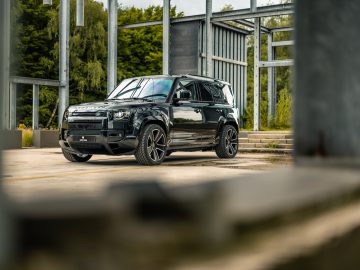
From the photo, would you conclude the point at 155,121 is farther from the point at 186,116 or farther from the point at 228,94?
the point at 228,94

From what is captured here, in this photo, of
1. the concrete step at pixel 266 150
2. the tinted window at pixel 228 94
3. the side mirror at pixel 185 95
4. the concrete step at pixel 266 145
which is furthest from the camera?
the concrete step at pixel 266 145

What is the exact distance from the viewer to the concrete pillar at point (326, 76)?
1447 millimetres

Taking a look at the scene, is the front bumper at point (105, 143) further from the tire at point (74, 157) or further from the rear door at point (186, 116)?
the rear door at point (186, 116)

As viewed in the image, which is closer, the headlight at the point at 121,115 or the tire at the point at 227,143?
the headlight at the point at 121,115

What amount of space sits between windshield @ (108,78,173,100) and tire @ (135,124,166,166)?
846 millimetres

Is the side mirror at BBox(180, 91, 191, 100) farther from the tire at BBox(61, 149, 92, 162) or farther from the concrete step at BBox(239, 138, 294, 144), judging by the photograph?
the concrete step at BBox(239, 138, 294, 144)

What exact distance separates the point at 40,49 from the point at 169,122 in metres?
30.0

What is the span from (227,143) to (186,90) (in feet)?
6.88

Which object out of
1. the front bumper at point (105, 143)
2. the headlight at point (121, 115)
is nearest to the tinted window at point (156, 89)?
the headlight at point (121, 115)

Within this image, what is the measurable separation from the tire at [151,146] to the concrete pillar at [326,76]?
8.86 m

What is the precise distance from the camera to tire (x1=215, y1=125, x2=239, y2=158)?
1284 cm

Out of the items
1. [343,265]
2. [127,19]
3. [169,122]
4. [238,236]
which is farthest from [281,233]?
[127,19]

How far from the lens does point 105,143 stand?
1020cm

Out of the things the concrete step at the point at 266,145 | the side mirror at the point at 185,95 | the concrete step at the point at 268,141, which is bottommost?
→ the concrete step at the point at 266,145
